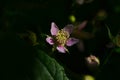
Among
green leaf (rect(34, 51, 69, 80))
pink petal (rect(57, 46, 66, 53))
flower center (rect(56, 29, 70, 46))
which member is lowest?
green leaf (rect(34, 51, 69, 80))

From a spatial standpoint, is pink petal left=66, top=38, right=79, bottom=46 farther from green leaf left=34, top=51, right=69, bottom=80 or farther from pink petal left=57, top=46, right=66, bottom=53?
green leaf left=34, top=51, right=69, bottom=80

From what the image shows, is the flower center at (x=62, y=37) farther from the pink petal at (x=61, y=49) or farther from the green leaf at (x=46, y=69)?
the green leaf at (x=46, y=69)

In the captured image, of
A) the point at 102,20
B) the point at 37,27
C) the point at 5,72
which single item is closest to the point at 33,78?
Result: the point at 5,72

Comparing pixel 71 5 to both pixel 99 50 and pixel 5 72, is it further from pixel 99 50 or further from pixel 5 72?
pixel 5 72

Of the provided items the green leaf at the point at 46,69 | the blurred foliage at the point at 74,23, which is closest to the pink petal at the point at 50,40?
the blurred foliage at the point at 74,23

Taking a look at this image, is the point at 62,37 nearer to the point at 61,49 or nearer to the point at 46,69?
the point at 61,49

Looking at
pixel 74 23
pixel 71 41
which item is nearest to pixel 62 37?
pixel 71 41

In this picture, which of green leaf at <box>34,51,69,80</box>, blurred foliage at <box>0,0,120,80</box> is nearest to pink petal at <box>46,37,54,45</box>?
blurred foliage at <box>0,0,120,80</box>
